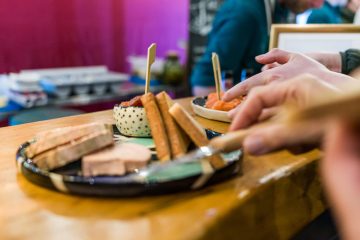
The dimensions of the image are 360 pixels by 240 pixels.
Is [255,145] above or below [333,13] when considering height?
below

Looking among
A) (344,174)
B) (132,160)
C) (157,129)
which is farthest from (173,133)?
(344,174)

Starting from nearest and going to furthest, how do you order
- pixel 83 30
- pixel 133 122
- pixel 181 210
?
1. pixel 181 210
2. pixel 133 122
3. pixel 83 30

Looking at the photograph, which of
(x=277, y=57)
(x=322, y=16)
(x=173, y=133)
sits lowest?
(x=173, y=133)

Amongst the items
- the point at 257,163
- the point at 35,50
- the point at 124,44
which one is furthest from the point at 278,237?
the point at 124,44

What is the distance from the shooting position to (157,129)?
0.89 metres

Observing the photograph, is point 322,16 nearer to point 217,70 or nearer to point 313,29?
point 313,29

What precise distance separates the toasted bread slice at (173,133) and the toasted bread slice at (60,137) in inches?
5.9

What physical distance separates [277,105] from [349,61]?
904 millimetres

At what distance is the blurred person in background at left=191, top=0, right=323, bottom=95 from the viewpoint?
280 cm

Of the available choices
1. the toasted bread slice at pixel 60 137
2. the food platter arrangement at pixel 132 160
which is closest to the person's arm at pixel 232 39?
the food platter arrangement at pixel 132 160

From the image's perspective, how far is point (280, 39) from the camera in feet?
7.27

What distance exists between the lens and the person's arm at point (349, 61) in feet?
4.96

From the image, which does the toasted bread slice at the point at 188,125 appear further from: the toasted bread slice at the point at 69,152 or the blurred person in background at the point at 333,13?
the blurred person in background at the point at 333,13

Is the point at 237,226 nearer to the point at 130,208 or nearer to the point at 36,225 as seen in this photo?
the point at 130,208
